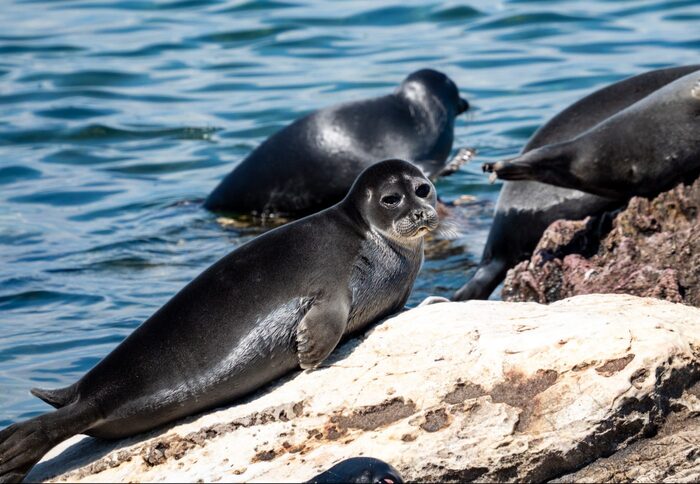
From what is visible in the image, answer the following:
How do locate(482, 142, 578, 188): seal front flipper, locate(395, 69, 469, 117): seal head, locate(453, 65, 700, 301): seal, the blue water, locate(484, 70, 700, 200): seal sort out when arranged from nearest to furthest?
locate(484, 70, 700, 200): seal < locate(482, 142, 578, 188): seal front flipper < locate(453, 65, 700, 301): seal < the blue water < locate(395, 69, 469, 117): seal head

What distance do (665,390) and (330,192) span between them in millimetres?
5591

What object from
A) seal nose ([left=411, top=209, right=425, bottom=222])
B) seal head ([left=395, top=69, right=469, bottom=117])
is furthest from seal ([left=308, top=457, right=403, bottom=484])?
seal head ([left=395, top=69, right=469, bottom=117])

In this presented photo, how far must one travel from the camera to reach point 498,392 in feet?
14.9

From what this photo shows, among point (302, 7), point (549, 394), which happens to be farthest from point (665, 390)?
point (302, 7)

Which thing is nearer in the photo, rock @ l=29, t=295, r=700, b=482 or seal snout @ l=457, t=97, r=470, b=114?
rock @ l=29, t=295, r=700, b=482

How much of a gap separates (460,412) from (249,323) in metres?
0.90

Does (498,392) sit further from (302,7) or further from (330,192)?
(302,7)

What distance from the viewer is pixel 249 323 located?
492 cm

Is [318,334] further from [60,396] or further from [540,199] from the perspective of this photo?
[540,199]

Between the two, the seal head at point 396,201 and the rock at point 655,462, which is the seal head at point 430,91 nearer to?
the seal head at point 396,201

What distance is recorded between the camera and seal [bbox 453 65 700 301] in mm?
7305

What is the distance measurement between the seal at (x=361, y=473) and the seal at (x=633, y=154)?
105 inches

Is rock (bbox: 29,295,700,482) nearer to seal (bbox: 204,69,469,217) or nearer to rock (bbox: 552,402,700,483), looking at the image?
rock (bbox: 552,402,700,483)

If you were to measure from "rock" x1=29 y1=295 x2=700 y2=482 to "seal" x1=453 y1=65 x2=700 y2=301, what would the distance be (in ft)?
7.98
